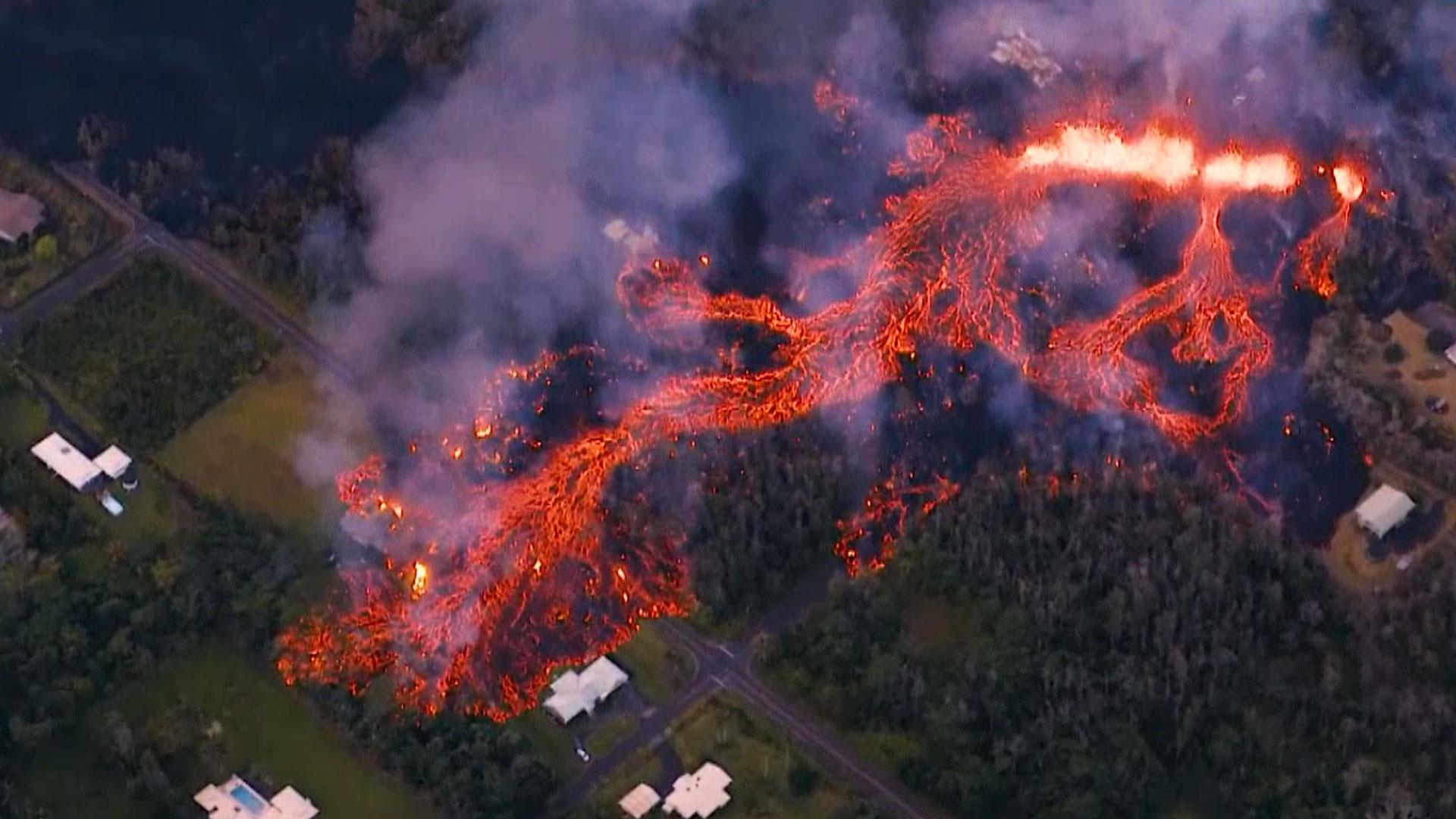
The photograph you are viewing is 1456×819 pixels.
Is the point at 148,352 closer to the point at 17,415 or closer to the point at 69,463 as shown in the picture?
the point at 17,415

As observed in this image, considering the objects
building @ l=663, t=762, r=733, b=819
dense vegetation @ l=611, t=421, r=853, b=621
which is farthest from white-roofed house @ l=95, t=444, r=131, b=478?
building @ l=663, t=762, r=733, b=819

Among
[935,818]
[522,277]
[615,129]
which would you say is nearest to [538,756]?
[935,818]

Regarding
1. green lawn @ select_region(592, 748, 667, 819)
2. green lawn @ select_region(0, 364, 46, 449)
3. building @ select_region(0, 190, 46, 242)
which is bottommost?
green lawn @ select_region(592, 748, 667, 819)

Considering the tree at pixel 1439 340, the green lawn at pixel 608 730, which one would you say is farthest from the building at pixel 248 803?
the tree at pixel 1439 340

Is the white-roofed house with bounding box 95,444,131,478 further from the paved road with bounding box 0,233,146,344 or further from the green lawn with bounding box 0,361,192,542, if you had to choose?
the paved road with bounding box 0,233,146,344

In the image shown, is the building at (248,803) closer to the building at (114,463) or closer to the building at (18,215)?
the building at (114,463)

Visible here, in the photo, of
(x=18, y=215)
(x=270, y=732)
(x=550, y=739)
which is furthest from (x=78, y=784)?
(x=18, y=215)
